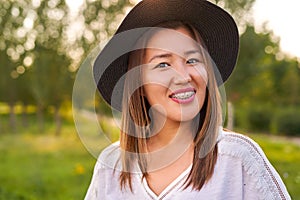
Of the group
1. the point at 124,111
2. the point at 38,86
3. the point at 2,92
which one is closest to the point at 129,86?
the point at 124,111

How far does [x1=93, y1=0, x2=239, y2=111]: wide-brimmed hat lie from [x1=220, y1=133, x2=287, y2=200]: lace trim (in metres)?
0.22

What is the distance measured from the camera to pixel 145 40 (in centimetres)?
163

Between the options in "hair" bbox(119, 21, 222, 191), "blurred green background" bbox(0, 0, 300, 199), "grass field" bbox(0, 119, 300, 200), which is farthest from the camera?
"blurred green background" bbox(0, 0, 300, 199)

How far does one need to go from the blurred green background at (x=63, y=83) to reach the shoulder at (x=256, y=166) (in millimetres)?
5188

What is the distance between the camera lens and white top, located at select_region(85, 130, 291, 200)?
1.47 m

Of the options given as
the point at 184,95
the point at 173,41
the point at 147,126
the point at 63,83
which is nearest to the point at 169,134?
the point at 147,126

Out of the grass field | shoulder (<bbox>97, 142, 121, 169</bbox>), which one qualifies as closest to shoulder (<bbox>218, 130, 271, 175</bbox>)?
shoulder (<bbox>97, 142, 121, 169</bbox>)

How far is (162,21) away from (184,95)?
0.86 feet

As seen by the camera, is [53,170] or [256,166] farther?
[53,170]

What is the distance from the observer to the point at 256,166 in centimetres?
→ 149

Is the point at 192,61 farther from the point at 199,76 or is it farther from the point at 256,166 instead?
the point at 256,166

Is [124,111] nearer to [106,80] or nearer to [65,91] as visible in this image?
[106,80]

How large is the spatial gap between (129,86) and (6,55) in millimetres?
17342

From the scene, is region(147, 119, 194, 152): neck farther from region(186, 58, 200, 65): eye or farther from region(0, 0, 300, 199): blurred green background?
region(0, 0, 300, 199): blurred green background
